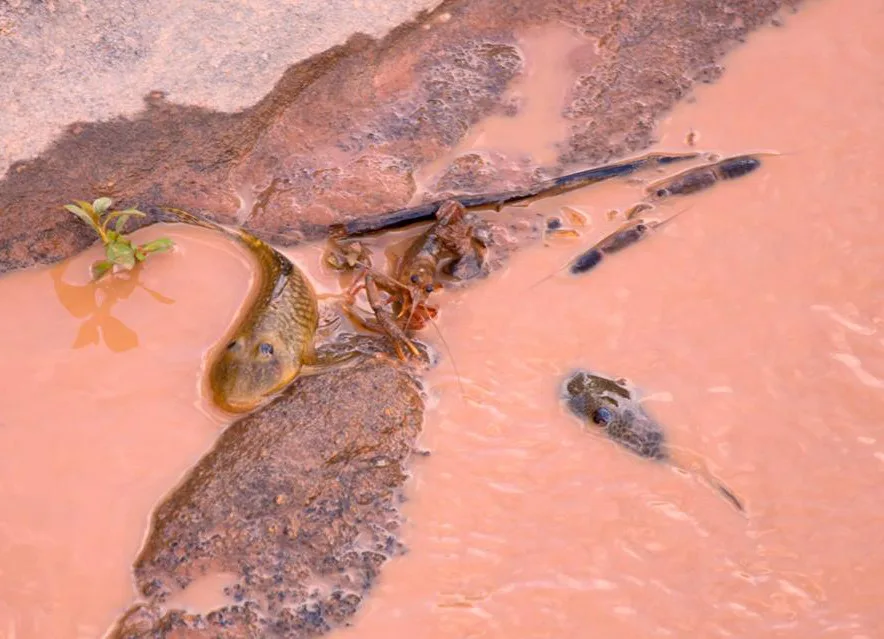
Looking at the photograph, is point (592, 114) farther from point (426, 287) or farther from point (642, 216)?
point (426, 287)

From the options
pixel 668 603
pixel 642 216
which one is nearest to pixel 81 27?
pixel 642 216

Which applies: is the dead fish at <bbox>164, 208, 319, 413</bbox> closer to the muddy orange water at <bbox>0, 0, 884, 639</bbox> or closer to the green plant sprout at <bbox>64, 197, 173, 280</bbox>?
the muddy orange water at <bbox>0, 0, 884, 639</bbox>

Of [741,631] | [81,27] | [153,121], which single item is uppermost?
[81,27]

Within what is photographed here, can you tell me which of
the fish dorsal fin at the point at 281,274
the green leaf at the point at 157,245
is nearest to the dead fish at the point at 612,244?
the fish dorsal fin at the point at 281,274

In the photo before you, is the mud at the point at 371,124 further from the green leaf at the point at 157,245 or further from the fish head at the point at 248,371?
the fish head at the point at 248,371

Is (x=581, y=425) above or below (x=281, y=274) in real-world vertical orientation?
below

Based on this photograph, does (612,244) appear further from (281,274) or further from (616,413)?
(281,274)

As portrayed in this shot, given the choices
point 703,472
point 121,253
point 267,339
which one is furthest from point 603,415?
point 121,253
